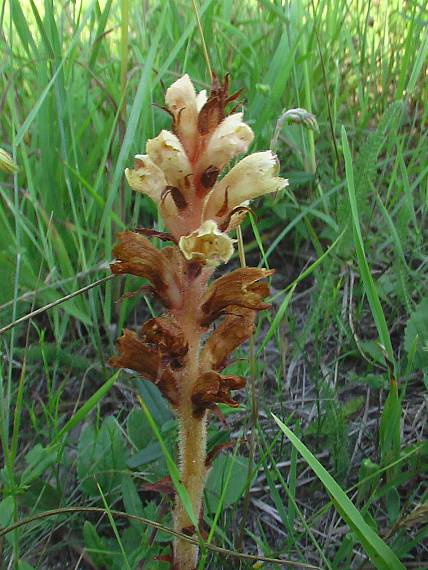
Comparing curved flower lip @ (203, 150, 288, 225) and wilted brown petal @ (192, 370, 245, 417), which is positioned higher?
curved flower lip @ (203, 150, 288, 225)

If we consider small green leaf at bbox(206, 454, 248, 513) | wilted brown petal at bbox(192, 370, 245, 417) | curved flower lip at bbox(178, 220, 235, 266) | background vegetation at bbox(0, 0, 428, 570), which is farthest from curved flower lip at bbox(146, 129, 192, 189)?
small green leaf at bbox(206, 454, 248, 513)

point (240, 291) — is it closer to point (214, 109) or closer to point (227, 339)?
point (227, 339)

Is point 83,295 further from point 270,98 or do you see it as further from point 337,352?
point 270,98

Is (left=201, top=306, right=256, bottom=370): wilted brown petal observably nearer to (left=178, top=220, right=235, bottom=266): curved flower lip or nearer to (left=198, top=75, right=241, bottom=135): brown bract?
(left=178, top=220, right=235, bottom=266): curved flower lip

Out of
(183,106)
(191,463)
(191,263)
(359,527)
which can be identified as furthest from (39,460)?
(183,106)

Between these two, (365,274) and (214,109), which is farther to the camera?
(365,274)

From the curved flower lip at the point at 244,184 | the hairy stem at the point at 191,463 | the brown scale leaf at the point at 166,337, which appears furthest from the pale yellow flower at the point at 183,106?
the hairy stem at the point at 191,463

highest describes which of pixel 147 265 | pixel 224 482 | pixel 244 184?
pixel 244 184

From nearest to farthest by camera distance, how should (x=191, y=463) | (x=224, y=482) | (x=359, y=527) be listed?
(x=359, y=527), (x=191, y=463), (x=224, y=482)
